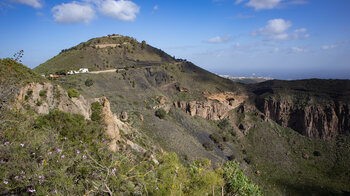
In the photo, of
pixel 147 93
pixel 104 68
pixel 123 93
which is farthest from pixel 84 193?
pixel 104 68

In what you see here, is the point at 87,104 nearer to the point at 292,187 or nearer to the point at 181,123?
the point at 181,123

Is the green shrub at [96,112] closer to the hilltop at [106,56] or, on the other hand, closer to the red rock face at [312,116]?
the hilltop at [106,56]

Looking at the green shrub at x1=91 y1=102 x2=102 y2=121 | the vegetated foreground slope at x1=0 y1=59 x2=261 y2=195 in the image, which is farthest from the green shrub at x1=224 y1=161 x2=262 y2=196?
the green shrub at x1=91 y1=102 x2=102 y2=121

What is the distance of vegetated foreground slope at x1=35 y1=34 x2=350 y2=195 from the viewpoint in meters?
35.7

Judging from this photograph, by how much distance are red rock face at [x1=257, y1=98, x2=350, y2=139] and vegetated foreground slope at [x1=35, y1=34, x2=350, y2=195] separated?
70 centimetres

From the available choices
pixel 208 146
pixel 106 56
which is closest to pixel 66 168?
pixel 208 146

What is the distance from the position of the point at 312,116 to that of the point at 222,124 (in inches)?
950

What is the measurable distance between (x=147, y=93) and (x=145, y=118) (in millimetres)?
12696

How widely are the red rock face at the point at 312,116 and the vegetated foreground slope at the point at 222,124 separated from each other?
0.70 metres

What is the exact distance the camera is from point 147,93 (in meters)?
48.2

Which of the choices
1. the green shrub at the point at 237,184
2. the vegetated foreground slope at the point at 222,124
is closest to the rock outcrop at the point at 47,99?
the green shrub at the point at 237,184

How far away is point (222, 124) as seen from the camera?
52.0 m

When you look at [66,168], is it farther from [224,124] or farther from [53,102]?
[224,124]

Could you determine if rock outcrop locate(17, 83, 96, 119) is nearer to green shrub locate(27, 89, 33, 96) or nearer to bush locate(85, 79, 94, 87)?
green shrub locate(27, 89, 33, 96)
